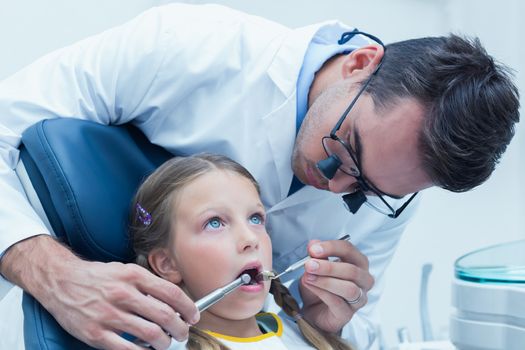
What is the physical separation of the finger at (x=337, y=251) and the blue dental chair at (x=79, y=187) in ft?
1.12

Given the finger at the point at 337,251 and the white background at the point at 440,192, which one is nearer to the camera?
the finger at the point at 337,251

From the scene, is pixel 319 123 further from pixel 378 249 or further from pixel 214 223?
pixel 378 249

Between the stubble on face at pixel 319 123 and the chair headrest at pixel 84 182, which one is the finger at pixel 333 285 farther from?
the chair headrest at pixel 84 182

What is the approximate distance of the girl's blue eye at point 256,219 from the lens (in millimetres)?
1251

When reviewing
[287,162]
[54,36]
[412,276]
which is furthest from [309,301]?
[412,276]

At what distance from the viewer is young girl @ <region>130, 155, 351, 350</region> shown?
3.82ft

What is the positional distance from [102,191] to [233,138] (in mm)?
342

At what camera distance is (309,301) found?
1378 millimetres

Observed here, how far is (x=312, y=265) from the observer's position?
1221mm

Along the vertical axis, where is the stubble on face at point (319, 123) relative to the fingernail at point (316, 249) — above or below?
above

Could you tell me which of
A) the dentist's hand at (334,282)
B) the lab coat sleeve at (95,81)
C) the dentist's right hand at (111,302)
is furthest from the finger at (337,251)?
the lab coat sleeve at (95,81)

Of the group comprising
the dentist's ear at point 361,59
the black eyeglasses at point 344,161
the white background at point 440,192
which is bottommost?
the white background at point 440,192

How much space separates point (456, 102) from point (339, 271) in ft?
1.26

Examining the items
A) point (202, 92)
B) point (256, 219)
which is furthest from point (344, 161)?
point (202, 92)
